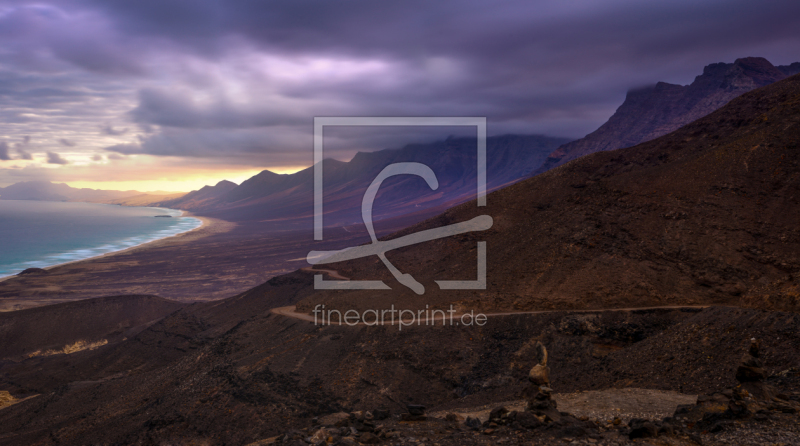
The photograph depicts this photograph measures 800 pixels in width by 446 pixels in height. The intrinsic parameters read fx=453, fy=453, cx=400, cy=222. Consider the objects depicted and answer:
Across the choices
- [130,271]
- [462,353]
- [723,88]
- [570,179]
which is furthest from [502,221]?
[723,88]

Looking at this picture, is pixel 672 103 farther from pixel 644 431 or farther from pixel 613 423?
pixel 644 431

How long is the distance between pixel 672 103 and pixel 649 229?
135136mm

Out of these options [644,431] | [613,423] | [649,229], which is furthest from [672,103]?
[644,431]

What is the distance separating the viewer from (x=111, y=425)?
21594 mm

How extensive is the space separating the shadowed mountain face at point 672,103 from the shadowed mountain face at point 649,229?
97661mm

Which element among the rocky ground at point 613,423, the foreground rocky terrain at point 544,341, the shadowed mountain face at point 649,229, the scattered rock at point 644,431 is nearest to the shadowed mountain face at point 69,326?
the foreground rocky terrain at point 544,341

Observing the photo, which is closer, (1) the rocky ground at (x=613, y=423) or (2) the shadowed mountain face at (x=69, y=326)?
(1) the rocky ground at (x=613, y=423)

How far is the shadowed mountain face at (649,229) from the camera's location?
2627 cm

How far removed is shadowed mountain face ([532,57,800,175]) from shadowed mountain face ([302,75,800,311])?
97661mm

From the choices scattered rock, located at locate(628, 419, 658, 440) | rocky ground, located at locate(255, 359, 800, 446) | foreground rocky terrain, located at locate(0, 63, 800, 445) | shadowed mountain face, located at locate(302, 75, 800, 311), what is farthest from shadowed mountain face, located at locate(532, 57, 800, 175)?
scattered rock, located at locate(628, 419, 658, 440)

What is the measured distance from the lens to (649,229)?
3077cm

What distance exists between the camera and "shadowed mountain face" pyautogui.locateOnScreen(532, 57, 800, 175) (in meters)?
117

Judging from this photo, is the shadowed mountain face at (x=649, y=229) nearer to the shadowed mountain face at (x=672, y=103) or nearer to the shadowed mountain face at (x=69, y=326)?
the shadowed mountain face at (x=69, y=326)

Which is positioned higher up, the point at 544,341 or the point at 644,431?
the point at 644,431
